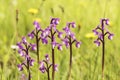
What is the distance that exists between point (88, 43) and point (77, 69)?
0.83 metres

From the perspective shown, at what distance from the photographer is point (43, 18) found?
4574 mm

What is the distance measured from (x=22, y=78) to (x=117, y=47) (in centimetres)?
138

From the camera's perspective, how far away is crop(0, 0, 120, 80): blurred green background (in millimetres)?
2701

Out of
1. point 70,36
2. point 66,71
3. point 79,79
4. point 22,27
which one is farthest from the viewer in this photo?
point 22,27

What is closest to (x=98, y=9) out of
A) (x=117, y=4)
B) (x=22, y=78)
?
(x=117, y=4)

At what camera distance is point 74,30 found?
4074 millimetres

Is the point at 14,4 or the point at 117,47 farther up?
the point at 14,4

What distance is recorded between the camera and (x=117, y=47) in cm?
339

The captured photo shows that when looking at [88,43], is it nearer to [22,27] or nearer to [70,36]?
[22,27]

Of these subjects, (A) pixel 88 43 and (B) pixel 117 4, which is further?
(B) pixel 117 4

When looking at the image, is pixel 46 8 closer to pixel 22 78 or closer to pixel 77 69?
pixel 77 69

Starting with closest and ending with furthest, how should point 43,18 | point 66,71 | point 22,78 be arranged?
point 22,78
point 66,71
point 43,18

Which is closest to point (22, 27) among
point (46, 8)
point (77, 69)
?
point (46, 8)

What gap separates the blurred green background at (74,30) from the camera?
2701mm
